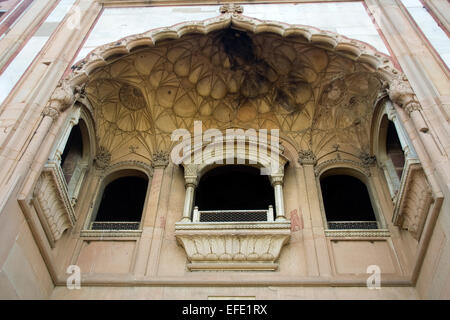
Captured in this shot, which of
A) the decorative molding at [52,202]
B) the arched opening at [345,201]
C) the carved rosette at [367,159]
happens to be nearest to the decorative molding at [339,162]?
the carved rosette at [367,159]

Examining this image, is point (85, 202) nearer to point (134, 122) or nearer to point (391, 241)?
point (134, 122)

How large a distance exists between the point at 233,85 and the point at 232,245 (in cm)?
512

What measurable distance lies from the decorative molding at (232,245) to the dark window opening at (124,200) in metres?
3.69

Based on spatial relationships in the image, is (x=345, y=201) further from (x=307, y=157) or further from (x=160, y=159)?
(x=160, y=159)

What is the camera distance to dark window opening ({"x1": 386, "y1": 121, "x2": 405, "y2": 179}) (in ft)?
32.1

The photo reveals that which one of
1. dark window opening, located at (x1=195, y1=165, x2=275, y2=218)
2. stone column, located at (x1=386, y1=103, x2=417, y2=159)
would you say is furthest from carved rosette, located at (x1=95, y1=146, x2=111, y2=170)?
stone column, located at (x1=386, y1=103, x2=417, y2=159)

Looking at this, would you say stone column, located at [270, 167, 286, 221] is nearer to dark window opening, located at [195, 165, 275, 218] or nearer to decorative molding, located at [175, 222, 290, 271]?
decorative molding, located at [175, 222, 290, 271]

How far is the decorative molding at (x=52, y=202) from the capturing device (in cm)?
765

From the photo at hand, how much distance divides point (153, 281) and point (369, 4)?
919 centimetres

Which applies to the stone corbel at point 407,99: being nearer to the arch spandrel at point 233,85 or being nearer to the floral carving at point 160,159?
the arch spandrel at point 233,85

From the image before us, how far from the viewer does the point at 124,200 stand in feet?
42.3

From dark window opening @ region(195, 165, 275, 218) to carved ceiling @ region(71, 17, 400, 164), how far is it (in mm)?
1616
